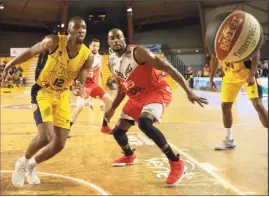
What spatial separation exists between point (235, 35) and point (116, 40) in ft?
3.55

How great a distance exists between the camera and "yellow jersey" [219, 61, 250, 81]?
445 centimetres

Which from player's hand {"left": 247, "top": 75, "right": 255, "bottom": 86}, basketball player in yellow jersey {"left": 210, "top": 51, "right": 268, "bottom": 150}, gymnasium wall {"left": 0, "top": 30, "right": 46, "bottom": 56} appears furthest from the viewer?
gymnasium wall {"left": 0, "top": 30, "right": 46, "bottom": 56}

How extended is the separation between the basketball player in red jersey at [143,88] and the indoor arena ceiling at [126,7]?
12.8 m

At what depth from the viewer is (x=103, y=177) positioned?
3.53m

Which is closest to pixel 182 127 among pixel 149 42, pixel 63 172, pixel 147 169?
pixel 147 169

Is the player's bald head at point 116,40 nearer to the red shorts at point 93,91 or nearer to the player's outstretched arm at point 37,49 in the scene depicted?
the player's outstretched arm at point 37,49

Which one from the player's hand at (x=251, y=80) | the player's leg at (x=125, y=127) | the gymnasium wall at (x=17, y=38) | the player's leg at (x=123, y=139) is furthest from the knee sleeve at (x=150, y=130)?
the gymnasium wall at (x=17, y=38)

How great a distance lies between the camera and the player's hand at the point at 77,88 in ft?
10.4

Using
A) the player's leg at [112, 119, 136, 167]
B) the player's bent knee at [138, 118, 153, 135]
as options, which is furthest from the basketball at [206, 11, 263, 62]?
the player's leg at [112, 119, 136, 167]

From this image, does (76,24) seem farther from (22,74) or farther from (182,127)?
(22,74)

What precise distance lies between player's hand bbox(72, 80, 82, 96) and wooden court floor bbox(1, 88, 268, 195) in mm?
837

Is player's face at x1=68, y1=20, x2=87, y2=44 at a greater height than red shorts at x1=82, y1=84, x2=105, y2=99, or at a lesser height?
greater

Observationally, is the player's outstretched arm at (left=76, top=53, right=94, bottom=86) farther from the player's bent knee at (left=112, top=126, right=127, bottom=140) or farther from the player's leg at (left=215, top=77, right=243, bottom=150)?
the player's leg at (left=215, top=77, right=243, bottom=150)

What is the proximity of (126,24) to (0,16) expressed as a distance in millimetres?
7100
